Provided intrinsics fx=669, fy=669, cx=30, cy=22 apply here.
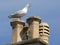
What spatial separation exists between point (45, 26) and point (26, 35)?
4.91ft

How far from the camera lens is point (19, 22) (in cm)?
3600

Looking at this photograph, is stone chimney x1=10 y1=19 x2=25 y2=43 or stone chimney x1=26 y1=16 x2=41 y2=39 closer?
stone chimney x1=26 y1=16 x2=41 y2=39

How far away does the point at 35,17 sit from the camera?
35.7 meters

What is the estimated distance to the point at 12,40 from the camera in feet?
117

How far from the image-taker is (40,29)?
3641 cm

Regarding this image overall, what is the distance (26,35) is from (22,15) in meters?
1.09

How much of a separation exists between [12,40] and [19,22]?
1.11m

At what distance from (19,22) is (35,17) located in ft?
3.12

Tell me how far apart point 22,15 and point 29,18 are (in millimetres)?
408

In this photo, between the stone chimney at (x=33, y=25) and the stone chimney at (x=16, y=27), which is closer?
the stone chimney at (x=33, y=25)

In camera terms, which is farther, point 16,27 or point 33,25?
point 16,27

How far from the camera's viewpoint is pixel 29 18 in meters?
35.7

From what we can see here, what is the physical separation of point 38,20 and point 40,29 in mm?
731

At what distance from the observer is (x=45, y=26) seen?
3672 cm
